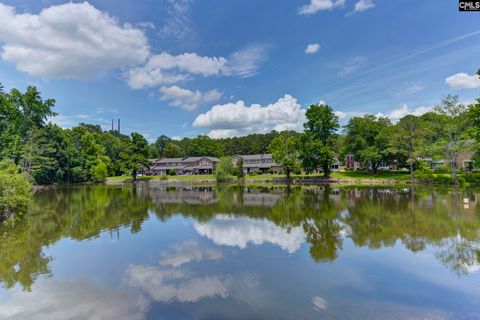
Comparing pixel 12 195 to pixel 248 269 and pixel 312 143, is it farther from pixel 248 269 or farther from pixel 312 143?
pixel 312 143

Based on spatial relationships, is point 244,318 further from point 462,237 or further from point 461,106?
point 461,106

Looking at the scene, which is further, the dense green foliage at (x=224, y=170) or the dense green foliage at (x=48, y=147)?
the dense green foliage at (x=224, y=170)

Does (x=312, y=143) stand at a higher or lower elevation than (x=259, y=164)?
higher

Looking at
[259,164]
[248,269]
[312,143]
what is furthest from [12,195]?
[259,164]

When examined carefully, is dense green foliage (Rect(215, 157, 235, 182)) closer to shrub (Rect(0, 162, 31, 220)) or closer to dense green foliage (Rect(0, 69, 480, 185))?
dense green foliage (Rect(0, 69, 480, 185))

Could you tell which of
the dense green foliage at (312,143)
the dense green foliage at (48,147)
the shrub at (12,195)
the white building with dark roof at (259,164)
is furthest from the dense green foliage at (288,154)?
the shrub at (12,195)

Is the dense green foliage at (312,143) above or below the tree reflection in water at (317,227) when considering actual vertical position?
above

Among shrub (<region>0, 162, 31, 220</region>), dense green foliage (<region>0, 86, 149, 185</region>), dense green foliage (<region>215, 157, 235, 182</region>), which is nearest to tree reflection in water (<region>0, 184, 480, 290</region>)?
shrub (<region>0, 162, 31, 220</region>)

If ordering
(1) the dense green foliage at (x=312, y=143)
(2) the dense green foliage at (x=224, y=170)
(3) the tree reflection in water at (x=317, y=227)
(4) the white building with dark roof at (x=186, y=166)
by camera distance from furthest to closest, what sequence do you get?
(4) the white building with dark roof at (x=186, y=166)
(2) the dense green foliage at (x=224, y=170)
(1) the dense green foliage at (x=312, y=143)
(3) the tree reflection in water at (x=317, y=227)

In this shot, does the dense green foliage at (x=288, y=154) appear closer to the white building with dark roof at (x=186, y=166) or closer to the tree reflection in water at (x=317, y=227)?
the white building with dark roof at (x=186, y=166)

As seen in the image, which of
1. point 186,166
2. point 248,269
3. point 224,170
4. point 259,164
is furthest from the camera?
point 186,166

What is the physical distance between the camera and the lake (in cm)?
582

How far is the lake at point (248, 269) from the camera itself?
582cm

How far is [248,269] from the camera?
7980 mm
